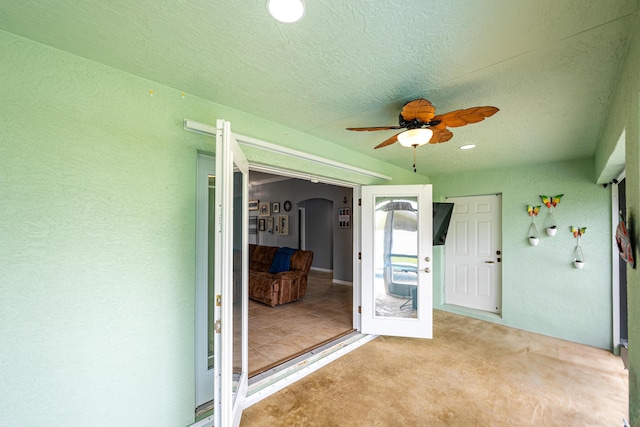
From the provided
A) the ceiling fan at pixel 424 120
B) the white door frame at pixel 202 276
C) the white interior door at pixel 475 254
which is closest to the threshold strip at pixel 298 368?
the white door frame at pixel 202 276

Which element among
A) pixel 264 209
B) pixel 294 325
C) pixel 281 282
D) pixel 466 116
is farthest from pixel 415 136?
pixel 264 209

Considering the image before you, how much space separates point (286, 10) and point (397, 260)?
3.01 meters

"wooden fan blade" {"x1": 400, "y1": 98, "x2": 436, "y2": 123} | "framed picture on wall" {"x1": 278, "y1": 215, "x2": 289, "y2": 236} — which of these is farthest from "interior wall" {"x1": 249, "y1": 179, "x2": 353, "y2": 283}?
"wooden fan blade" {"x1": 400, "y1": 98, "x2": 436, "y2": 123}

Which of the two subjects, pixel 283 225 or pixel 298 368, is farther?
pixel 283 225

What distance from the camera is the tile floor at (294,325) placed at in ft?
9.51

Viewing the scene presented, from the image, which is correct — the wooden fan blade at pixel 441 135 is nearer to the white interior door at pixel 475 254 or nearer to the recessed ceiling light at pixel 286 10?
the recessed ceiling light at pixel 286 10

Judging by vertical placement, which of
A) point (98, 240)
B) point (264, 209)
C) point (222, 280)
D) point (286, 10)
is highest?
point (286, 10)

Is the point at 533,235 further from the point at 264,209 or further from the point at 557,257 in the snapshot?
the point at 264,209

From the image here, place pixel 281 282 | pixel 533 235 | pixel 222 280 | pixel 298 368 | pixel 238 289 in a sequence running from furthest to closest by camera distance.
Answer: pixel 281 282 < pixel 533 235 < pixel 298 368 < pixel 238 289 < pixel 222 280

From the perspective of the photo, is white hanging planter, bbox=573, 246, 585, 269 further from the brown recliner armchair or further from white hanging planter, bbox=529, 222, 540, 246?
the brown recliner armchair

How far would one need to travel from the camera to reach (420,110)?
1.68 metres

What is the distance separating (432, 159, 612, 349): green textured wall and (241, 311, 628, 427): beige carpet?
1.17 ft

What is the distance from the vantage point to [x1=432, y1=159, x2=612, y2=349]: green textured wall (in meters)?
3.19

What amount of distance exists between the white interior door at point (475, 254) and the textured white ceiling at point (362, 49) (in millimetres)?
2250
